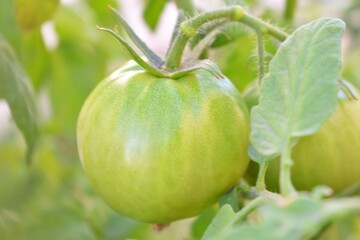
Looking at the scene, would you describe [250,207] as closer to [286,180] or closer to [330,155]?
[286,180]

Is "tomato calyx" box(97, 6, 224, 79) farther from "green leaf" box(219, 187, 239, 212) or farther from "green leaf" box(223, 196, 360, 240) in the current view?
"green leaf" box(223, 196, 360, 240)

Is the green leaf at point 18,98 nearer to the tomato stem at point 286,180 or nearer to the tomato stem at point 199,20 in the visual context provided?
the tomato stem at point 199,20

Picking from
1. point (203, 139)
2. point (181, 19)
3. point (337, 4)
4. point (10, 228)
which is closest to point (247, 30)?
point (181, 19)

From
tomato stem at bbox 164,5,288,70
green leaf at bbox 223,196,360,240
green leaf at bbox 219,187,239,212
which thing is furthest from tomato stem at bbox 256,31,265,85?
green leaf at bbox 223,196,360,240

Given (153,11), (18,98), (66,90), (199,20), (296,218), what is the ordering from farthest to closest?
(66,90) → (153,11) → (18,98) → (199,20) → (296,218)

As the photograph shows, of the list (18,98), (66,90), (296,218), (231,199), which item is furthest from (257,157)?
(66,90)

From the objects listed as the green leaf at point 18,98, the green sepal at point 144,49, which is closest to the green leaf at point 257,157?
the green sepal at point 144,49

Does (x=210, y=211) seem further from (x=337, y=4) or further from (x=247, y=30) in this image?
(x=337, y=4)
